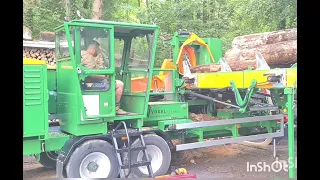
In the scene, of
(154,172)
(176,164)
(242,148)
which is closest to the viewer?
(154,172)

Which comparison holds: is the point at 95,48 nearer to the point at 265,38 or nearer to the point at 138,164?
the point at 138,164

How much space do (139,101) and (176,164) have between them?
1.85 metres

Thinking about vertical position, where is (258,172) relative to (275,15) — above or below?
below

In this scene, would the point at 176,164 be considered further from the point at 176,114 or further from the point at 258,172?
the point at 258,172

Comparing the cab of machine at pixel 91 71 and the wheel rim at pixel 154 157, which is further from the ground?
the cab of machine at pixel 91 71

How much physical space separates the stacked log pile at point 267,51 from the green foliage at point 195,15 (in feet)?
Answer: 20.0

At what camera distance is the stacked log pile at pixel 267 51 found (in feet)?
23.2

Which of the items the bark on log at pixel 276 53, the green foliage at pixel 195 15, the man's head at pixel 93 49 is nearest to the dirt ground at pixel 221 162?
the bark on log at pixel 276 53

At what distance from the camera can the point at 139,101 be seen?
20.6 feet

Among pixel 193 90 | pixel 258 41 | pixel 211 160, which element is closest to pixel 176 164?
pixel 211 160

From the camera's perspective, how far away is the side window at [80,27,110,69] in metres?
5.53

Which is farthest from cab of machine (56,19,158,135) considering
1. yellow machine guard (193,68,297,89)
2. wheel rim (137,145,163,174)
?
yellow machine guard (193,68,297,89)

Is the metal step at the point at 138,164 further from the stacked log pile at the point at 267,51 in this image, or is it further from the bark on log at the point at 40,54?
the bark on log at the point at 40,54

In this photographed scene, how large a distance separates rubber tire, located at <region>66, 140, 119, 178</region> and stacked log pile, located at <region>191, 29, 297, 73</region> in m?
2.78
